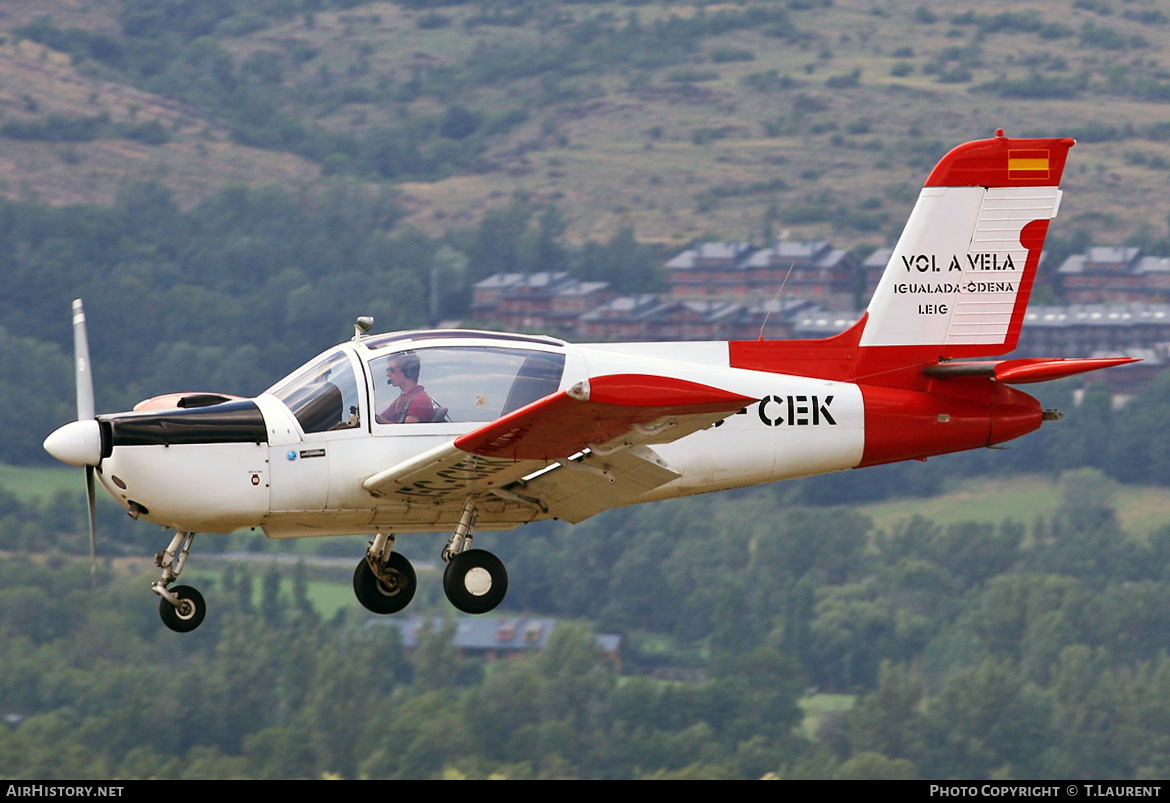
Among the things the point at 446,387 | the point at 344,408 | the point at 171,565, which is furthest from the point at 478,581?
the point at 171,565

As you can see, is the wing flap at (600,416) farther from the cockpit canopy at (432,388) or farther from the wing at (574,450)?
the cockpit canopy at (432,388)

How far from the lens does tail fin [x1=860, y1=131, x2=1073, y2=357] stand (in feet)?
62.4

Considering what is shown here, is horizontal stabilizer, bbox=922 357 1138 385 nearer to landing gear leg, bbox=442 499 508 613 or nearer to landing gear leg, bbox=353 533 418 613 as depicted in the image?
landing gear leg, bbox=442 499 508 613

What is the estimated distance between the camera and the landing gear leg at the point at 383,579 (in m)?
18.1

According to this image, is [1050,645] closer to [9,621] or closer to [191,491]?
[9,621]

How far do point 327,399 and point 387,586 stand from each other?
2.22 meters

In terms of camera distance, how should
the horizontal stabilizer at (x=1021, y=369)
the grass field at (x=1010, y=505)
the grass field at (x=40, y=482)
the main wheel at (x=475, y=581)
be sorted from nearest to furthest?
the main wheel at (x=475, y=581) < the horizontal stabilizer at (x=1021, y=369) < the grass field at (x=40, y=482) < the grass field at (x=1010, y=505)

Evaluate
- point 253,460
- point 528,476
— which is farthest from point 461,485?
point 253,460

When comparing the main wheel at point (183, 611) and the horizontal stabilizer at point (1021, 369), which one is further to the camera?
the horizontal stabilizer at point (1021, 369)

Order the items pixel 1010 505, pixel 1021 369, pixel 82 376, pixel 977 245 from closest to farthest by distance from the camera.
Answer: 1. pixel 82 376
2. pixel 1021 369
3. pixel 977 245
4. pixel 1010 505

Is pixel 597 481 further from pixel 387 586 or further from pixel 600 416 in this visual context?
pixel 387 586

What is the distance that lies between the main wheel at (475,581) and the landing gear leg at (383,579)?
55.0 inches

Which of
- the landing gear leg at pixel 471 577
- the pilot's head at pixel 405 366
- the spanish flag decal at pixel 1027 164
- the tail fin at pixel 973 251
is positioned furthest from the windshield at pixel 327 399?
the spanish flag decal at pixel 1027 164

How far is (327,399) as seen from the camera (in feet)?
55.8
